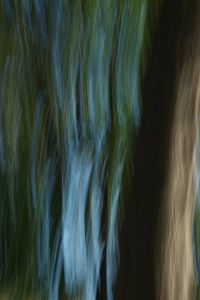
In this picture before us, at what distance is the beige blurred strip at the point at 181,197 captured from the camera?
40cm

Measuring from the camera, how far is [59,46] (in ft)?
1.37

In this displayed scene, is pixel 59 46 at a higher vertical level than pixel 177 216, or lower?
higher

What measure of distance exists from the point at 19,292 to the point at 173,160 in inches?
6.4

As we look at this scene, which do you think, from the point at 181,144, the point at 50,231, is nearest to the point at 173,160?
the point at 181,144

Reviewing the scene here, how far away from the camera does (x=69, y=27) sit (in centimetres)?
41

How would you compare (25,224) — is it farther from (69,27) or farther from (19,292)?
(69,27)

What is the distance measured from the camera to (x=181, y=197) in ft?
1.34

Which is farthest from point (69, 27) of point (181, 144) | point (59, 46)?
point (181, 144)

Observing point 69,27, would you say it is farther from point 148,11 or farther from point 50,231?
point 50,231

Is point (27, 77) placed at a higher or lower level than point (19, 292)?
higher

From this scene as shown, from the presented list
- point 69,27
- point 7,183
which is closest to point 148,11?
point 69,27

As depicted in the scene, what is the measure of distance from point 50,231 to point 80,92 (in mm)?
113

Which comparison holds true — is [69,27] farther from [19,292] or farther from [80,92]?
[19,292]

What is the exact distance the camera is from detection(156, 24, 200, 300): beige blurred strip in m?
0.40
